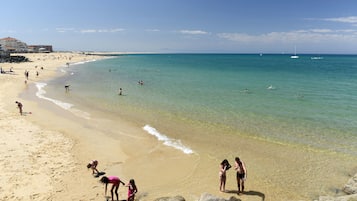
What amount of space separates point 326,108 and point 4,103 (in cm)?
3121

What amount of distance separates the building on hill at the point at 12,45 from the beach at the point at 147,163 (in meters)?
121

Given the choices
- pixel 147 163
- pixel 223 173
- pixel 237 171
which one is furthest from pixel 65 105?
pixel 237 171

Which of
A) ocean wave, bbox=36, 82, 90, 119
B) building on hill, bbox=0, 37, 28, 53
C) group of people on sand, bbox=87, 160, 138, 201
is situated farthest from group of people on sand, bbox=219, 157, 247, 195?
building on hill, bbox=0, 37, 28, 53

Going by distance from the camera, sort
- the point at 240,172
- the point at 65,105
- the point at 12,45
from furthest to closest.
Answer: the point at 12,45, the point at 65,105, the point at 240,172

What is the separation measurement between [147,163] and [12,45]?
141 m

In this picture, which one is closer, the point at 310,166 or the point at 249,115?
the point at 310,166

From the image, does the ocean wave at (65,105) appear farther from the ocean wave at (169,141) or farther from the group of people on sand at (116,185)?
the group of people on sand at (116,185)

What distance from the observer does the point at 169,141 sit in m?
19.3

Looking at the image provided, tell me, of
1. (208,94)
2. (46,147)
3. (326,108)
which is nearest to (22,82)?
(208,94)

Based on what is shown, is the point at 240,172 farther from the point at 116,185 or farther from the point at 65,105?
the point at 65,105

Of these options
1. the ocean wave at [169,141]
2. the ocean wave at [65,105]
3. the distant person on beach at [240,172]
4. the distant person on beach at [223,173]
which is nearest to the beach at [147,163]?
the distant person on beach at [223,173]

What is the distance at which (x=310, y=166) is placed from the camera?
15.6 metres

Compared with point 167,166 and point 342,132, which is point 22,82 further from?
point 342,132

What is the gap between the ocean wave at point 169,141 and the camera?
1784 cm
